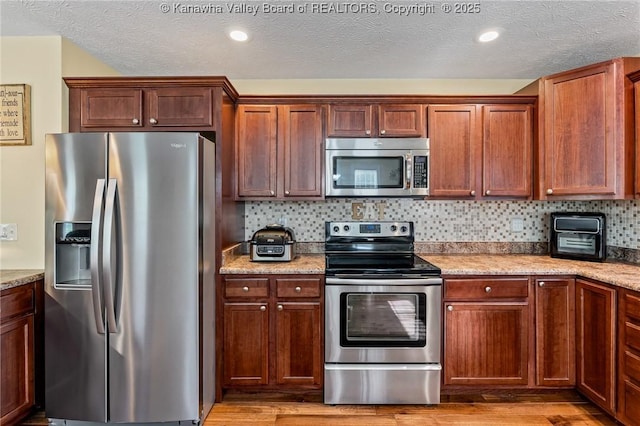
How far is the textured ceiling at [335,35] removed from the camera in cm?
212

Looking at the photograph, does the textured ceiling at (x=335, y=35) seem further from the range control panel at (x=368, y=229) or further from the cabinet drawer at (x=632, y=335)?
the cabinet drawer at (x=632, y=335)

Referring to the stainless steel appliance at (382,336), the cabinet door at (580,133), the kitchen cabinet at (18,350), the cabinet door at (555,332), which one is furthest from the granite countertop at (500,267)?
the kitchen cabinet at (18,350)

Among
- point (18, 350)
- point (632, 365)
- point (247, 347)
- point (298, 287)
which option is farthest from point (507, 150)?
point (18, 350)

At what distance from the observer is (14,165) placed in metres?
2.47

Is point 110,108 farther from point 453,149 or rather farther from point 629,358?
point 629,358

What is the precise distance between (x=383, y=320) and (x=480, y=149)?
5.13 ft

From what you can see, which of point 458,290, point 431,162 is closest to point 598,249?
point 458,290

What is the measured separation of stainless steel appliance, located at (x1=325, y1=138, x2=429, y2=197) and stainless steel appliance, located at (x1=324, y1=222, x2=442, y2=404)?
67 cm

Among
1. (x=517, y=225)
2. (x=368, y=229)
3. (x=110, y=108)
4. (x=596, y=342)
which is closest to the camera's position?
(x=596, y=342)

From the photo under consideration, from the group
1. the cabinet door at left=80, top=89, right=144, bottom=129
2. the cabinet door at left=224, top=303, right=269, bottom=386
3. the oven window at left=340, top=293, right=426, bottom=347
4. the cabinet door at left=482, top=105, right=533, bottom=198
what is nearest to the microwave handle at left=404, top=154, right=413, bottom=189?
the cabinet door at left=482, top=105, right=533, bottom=198

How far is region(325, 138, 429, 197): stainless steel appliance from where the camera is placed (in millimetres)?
2777

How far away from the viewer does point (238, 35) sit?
2.42 metres

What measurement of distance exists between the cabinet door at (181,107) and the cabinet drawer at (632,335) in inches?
112

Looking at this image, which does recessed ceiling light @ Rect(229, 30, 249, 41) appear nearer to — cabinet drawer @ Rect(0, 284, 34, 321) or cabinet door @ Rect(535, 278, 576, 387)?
cabinet drawer @ Rect(0, 284, 34, 321)
